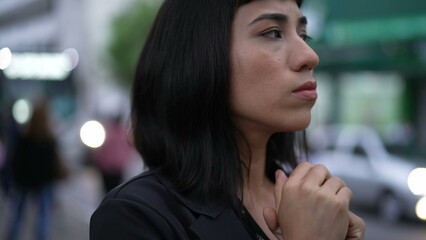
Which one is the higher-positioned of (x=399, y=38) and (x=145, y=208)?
(x=145, y=208)

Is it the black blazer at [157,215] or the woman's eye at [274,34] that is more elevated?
the woman's eye at [274,34]

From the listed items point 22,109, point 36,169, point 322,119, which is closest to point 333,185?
point 36,169

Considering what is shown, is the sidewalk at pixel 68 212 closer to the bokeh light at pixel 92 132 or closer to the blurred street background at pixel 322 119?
the blurred street background at pixel 322 119

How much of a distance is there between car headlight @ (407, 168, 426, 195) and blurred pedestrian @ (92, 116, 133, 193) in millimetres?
4881

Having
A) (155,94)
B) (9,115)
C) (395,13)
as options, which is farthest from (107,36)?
(155,94)

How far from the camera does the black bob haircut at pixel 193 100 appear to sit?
174 centimetres

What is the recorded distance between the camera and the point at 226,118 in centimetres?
182

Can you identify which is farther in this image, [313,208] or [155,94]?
[155,94]

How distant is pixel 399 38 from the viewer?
18.2 metres

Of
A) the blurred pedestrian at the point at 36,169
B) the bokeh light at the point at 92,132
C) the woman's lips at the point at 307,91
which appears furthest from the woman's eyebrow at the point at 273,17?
the bokeh light at the point at 92,132

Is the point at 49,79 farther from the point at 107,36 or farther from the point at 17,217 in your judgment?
the point at 107,36

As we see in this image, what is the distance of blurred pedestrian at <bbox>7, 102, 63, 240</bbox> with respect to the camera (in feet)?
23.4

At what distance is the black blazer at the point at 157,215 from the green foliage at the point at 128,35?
41.9 metres

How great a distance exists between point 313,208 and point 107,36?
1840 inches
